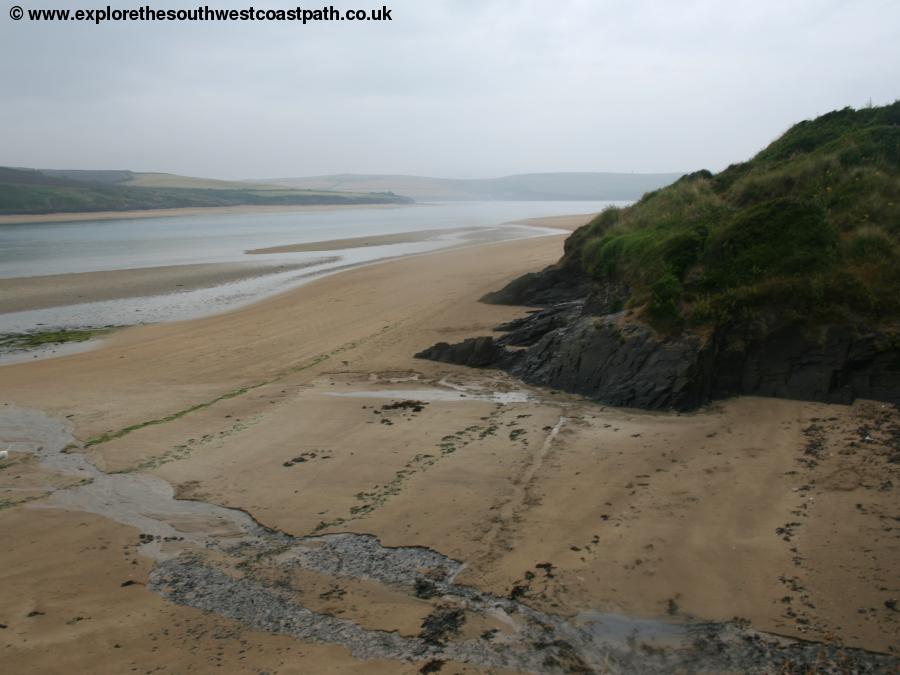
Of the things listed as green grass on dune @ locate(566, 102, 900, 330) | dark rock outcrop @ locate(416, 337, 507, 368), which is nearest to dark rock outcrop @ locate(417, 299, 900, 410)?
green grass on dune @ locate(566, 102, 900, 330)

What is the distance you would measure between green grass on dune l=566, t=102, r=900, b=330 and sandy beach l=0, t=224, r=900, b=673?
1.59 meters

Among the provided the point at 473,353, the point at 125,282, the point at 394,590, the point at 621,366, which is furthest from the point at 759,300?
the point at 125,282

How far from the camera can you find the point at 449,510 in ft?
21.9

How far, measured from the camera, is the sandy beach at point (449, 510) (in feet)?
15.9

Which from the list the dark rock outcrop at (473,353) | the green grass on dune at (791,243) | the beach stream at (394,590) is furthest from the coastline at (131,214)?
the beach stream at (394,590)

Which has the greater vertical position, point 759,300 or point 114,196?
point 114,196

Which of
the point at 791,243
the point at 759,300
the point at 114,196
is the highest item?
the point at 114,196

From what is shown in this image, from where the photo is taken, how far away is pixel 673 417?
340 inches

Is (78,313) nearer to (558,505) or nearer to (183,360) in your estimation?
(183,360)

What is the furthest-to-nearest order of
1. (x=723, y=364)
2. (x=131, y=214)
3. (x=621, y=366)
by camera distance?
(x=131, y=214) < (x=621, y=366) < (x=723, y=364)

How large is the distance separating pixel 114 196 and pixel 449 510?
110 meters

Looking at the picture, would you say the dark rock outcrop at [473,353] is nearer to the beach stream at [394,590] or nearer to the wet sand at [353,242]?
the beach stream at [394,590]

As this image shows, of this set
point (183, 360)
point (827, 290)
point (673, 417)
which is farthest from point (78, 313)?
point (827, 290)

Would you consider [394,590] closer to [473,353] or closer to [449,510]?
[449,510]
